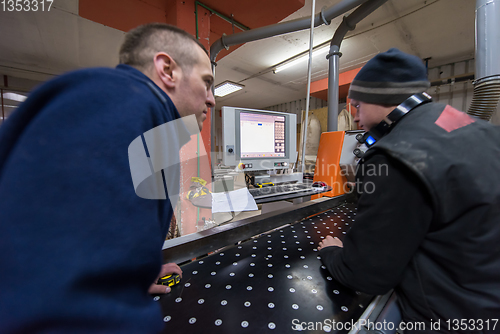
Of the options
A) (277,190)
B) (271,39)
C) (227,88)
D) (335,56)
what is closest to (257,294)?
(277,190)

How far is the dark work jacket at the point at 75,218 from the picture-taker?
0.23 metres

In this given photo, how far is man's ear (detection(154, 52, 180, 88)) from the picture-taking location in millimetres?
509

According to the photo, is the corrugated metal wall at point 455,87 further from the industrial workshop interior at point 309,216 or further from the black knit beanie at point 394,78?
the black knit beanie at point 394,78

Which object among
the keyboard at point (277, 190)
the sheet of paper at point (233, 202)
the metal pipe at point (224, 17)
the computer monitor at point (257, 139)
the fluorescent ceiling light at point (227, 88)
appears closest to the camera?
the sheet of paper at point (233, 202)

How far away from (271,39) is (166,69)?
11.5ft

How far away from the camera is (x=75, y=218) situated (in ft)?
0.83

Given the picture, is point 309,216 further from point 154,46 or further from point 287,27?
point 287,27

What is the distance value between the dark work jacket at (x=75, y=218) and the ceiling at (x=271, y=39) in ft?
7.76

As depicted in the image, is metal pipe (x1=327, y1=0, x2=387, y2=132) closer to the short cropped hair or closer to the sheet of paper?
the sheet of paper

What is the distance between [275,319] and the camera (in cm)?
49

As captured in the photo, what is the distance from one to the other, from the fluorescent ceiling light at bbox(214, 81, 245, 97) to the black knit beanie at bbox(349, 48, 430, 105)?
5.20m

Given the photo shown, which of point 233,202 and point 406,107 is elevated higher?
point 406,107

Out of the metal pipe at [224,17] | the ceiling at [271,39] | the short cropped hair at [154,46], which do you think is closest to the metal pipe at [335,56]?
the ceiling at [271,39]

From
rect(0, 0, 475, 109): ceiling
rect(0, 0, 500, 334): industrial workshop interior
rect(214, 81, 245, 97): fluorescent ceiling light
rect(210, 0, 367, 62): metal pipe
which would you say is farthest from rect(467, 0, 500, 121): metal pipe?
rect(214, 81, 245, 97): fluorescent ceiling light
